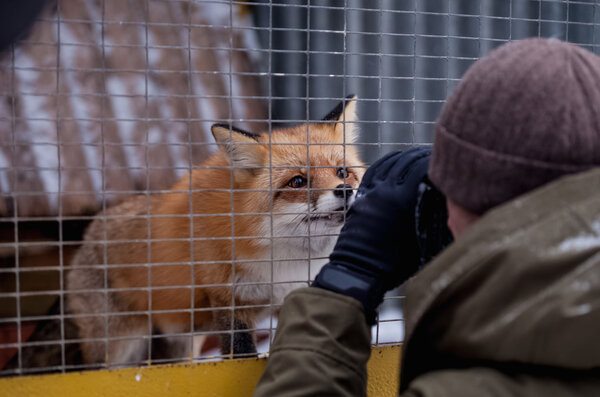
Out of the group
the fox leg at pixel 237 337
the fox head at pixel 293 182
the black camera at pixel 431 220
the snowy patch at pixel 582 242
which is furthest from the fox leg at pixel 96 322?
the snowy patch at pixel 582 242

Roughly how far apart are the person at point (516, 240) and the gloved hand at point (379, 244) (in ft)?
0.71

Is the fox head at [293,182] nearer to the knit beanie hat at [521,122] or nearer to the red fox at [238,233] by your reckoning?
the red fox at [238,233]

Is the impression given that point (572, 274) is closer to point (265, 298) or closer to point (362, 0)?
point (265, 298)

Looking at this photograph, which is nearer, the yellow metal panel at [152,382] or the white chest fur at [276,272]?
the yellow metal panel at [152,382]

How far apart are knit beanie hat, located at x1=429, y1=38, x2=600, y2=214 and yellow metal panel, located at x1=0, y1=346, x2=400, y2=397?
84 cm

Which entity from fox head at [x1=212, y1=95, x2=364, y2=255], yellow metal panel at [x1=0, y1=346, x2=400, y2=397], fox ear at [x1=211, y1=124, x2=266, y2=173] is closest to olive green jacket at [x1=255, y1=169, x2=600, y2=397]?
yellow metal panel at [x1=0, y1=346, x2=400, y2=397]

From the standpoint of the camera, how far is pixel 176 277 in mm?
1730

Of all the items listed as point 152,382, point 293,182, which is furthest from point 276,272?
point 152,382

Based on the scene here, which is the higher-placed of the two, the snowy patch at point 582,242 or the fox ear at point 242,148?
the fox ear at point 242,148

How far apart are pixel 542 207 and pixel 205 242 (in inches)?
48.9

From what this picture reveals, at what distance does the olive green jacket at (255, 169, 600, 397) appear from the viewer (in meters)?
0.50

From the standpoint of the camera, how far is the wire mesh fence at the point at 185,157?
1.63 metres

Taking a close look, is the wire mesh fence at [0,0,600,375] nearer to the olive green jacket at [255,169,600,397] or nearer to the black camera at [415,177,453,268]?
the black camera at [415,177,453,268]

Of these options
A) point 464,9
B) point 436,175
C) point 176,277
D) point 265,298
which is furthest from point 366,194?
point 464,9
